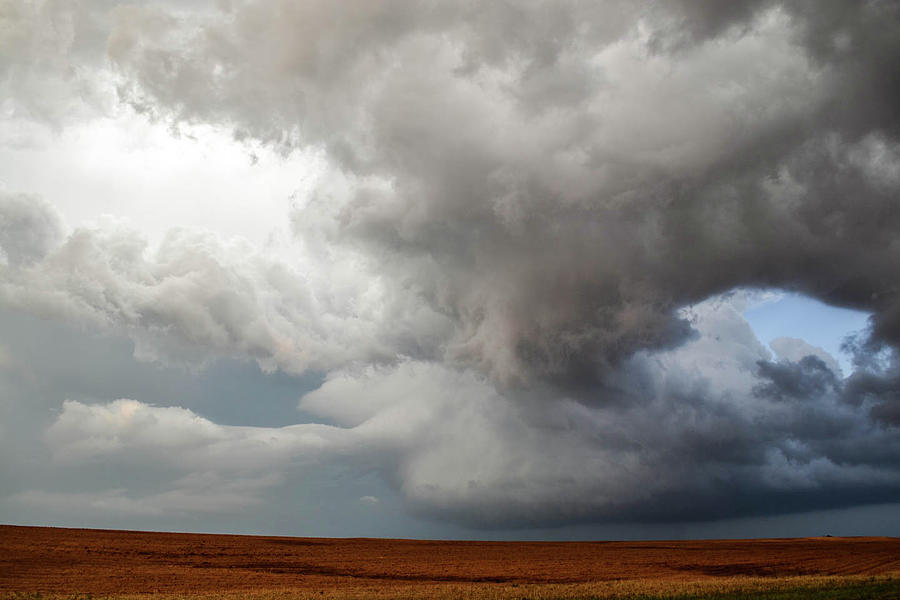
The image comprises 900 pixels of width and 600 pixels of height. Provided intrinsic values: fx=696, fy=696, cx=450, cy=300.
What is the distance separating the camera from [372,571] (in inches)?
2798

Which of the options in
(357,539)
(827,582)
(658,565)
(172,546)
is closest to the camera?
(827,582)

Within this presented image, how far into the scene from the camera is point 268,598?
44375 mm

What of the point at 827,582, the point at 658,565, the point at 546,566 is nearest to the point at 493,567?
the point at 546,566

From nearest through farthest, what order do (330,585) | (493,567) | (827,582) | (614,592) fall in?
(614,592) < (827,582) < (330,585) < (493,567)

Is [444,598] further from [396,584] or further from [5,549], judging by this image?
[5,549]

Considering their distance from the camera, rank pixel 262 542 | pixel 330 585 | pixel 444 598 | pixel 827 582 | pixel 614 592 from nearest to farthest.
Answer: pixel 444 598, pixel 614 592, pixel 827 582, pixel 330 585, pixel 262 542

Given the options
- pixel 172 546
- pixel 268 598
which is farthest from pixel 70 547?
pixel 268 598

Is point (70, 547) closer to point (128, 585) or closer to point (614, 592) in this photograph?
point (128, 585)

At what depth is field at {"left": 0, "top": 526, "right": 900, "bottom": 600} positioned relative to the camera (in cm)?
4772

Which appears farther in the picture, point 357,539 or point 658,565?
point 357,539

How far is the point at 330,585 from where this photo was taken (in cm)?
5691

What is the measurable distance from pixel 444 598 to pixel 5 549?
57.6 metres

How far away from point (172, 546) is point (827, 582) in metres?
73.1

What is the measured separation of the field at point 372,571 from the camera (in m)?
47.7
